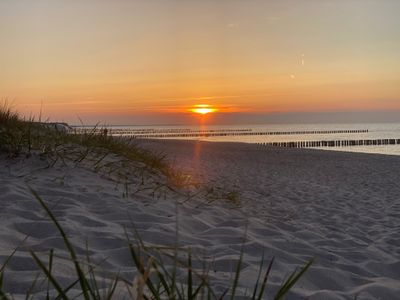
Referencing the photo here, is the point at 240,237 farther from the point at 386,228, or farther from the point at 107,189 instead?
the point at 386,228

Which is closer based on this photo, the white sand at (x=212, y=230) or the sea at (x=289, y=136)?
the white sand at (x=212, y=230)

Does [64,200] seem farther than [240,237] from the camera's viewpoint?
Yes

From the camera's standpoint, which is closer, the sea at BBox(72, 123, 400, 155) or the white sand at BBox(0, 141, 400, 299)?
the white sand at BBox(0, 141, 400, 299)

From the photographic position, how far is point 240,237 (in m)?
4.13

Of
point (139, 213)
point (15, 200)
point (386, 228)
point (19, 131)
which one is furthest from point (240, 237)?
point (19, 131)

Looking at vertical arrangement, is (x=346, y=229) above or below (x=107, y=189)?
below

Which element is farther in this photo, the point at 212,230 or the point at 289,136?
the point at 289,136

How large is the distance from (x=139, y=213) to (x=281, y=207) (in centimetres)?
306

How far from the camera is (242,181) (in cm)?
1019

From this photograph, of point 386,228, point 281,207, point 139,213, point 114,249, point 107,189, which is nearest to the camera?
point 114,249

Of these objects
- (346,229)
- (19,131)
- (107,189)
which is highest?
(19,131)

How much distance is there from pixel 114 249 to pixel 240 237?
1.31m

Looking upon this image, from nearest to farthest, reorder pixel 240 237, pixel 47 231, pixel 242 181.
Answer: pixel 47 231
pixel 240 237
pixel 242 181

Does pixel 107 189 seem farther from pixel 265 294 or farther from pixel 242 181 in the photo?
pixel 242 181
